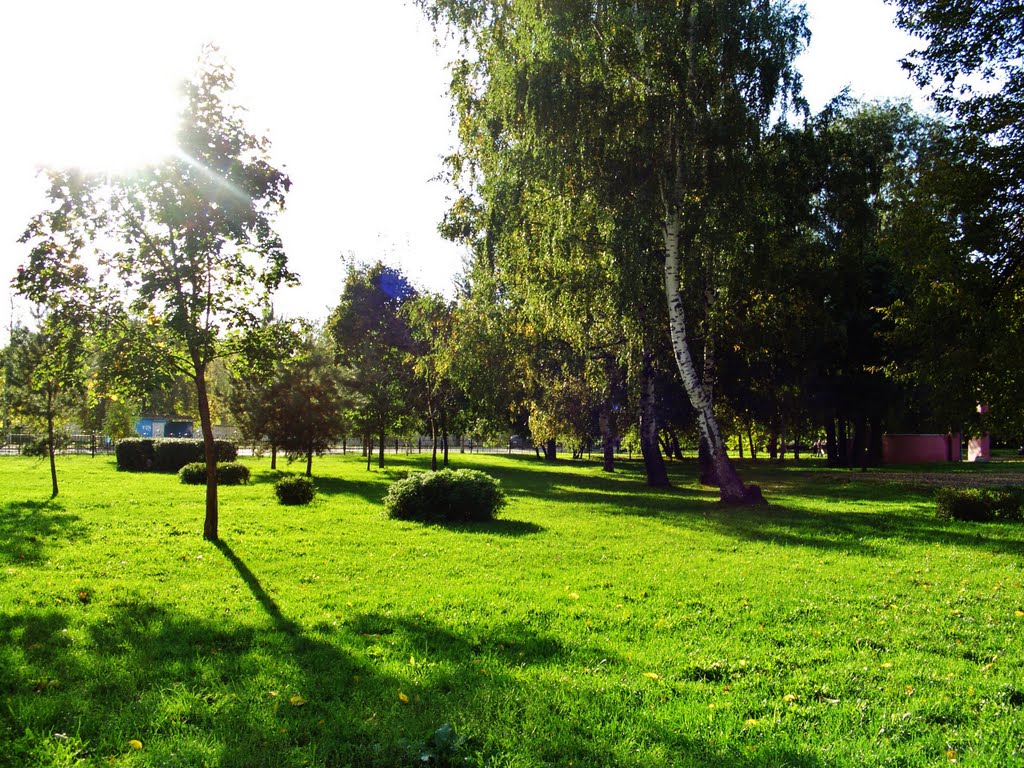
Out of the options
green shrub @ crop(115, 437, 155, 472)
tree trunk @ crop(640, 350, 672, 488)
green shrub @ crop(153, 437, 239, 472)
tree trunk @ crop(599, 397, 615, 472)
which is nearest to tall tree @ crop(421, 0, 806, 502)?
tree trunk @ crop(640, 350, 672, 488)

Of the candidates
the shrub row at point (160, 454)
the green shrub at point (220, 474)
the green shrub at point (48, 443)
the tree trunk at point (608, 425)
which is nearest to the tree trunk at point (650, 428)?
the tree trunk at point (608, 425)

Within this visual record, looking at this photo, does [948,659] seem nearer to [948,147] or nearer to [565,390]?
[948,147]

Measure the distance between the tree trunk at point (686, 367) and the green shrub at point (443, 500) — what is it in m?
5.80

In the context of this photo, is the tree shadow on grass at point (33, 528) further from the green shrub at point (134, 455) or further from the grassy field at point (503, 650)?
the green shrub at point (134, 455)

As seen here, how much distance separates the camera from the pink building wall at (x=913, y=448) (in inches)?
1555

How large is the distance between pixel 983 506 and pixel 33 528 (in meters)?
18.6

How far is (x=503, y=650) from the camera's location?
5328 millimetres

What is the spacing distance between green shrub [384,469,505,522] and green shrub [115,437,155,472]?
60.6 feet

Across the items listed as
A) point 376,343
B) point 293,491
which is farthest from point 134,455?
point 293,491

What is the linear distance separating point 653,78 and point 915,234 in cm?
714

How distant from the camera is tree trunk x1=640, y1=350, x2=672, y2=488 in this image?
22.7 meters

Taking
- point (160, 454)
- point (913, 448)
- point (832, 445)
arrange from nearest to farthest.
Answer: point (160, 454)
point (832, 445)
point (913, 448)

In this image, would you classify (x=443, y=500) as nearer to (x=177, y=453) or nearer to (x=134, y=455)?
(x=177, y=453)

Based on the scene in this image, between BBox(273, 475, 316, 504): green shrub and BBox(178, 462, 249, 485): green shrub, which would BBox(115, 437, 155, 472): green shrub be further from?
BBox(273, 475, 316, 504): green shrub
